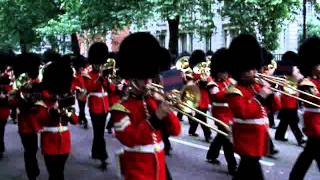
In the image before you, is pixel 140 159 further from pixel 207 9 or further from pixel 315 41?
pixel 207 9

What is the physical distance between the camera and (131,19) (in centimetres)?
1794

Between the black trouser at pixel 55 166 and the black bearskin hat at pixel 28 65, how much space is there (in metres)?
1.55

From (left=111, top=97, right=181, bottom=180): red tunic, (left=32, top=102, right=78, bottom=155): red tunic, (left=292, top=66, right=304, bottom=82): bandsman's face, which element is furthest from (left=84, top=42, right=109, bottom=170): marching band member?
(left=111, top=97, right=181, bottom=180): red tunic

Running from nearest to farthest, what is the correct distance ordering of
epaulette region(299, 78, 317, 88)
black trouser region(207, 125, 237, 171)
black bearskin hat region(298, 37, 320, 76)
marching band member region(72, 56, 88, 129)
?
epaulette region(299, 78, 317, 88), black bearskin hat region(298, 37, 320, 76), black trouser region(207, 125, 237, 171), marching band member region(72, 56, 88, 129)

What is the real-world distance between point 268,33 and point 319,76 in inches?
500

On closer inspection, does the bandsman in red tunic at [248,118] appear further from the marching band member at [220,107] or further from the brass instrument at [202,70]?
the brass instrument at [202,70]

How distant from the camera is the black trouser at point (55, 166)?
5984 mm

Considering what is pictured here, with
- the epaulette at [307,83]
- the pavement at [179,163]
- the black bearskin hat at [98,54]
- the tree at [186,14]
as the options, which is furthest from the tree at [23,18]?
the epaulette at [307,83]

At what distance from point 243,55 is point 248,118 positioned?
2.28 feet

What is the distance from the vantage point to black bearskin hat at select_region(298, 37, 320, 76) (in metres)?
6.84

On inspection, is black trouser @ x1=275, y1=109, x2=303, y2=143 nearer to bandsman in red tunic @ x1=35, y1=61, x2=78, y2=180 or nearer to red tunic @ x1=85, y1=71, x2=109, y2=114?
red tunic @ x1=85, y1=71, x2=109, y2=114

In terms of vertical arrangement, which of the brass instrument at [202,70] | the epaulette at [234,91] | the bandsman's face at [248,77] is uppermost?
the bandsman's face at [248,77]

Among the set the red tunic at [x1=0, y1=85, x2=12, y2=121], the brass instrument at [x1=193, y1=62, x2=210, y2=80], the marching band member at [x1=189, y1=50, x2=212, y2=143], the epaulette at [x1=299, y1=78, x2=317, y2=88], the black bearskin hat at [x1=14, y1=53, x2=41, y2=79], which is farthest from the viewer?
the brass instrument at [x1=193, y1=62, x2=210, y2=80]

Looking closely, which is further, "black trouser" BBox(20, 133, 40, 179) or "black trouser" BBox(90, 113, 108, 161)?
"black trouser" BBox(90, 113, 108, 161)
